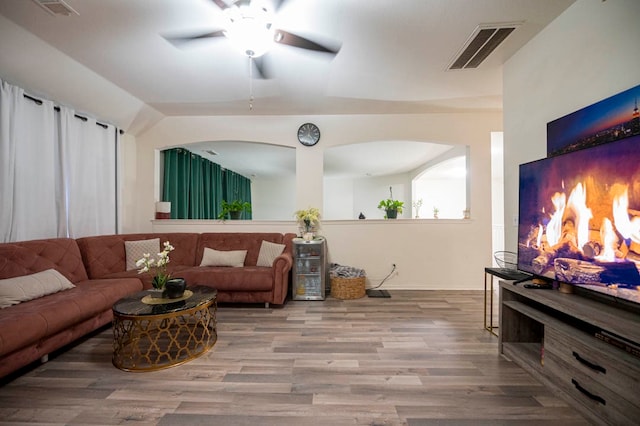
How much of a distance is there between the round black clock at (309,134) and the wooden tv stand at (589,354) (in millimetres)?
3059

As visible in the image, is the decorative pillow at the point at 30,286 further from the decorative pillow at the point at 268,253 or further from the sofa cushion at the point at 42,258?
the decorative pillow at the point at 268,253

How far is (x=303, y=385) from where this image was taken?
177cm

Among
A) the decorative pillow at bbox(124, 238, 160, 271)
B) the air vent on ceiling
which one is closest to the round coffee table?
the decorative pillow at bbox(124, 238, 160, 271)

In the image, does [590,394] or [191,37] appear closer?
[590,394]

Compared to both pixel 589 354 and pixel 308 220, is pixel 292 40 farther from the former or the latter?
pixel 589 354

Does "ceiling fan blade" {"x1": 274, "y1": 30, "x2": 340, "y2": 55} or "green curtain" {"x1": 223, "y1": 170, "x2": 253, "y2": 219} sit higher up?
"ceiling fan blade" {"x1": 274, "y1": 30, "x2": 340, "y2": 55}

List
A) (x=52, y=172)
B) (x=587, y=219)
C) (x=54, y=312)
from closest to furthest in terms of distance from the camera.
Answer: (x=587, y=219) < (x=54, y=312) < (x=52, y=172)

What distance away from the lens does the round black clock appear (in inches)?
160

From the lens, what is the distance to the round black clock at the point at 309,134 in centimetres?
406

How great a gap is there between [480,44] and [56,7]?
11.0 feet

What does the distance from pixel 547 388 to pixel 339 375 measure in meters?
1.35

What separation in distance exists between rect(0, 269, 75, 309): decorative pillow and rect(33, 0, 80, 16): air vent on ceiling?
2091 millimetres

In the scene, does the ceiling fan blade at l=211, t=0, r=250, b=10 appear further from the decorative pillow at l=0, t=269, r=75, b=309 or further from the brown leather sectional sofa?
the decorative pillow at l=0, t=269, r=75, b=309

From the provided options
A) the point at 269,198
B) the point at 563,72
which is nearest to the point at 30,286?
the point at 563,72
